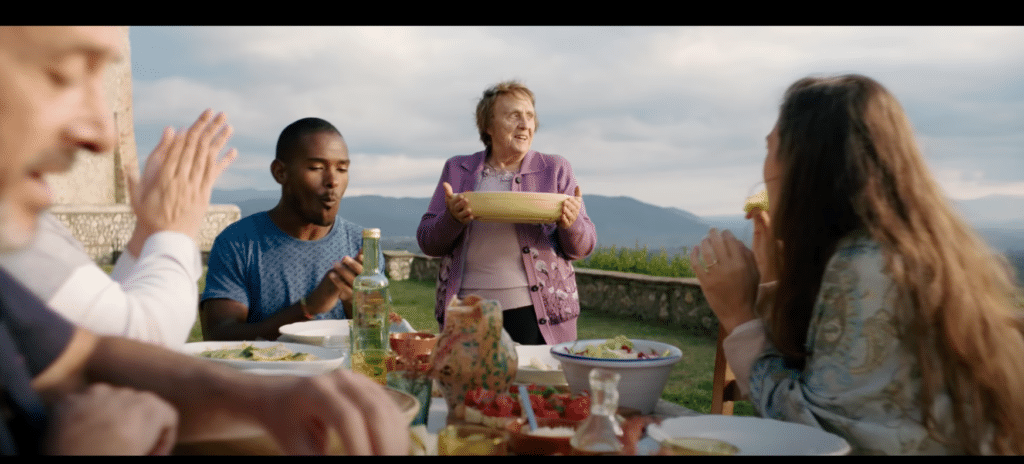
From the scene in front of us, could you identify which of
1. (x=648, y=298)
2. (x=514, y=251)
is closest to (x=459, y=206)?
(x=514, y=251)

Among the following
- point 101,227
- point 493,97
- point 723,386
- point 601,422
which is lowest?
point 101,227

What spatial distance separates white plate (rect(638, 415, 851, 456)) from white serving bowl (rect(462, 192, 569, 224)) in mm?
1708

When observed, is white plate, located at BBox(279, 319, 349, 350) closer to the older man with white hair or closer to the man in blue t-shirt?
the man in blue t-shirt

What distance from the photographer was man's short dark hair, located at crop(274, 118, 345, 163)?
326 centimetres

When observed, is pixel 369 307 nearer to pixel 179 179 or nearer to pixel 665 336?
pixel 179 179

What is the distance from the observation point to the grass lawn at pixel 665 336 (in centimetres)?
581

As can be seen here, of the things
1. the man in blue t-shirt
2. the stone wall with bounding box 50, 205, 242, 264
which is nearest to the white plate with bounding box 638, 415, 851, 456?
the man in blue t-shirt

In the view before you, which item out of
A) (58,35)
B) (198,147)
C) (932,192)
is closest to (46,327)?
(58,35)

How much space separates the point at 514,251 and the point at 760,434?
2437 millimetres

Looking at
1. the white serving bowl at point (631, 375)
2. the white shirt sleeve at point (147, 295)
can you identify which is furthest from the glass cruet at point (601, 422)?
the white shirt sleeve at point (147, 295)

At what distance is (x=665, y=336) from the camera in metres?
8.38

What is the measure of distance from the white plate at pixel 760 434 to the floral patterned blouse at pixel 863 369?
10 cm

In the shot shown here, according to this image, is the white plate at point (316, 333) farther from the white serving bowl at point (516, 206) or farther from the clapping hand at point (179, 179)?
the clapping hand at point (179, 179)
